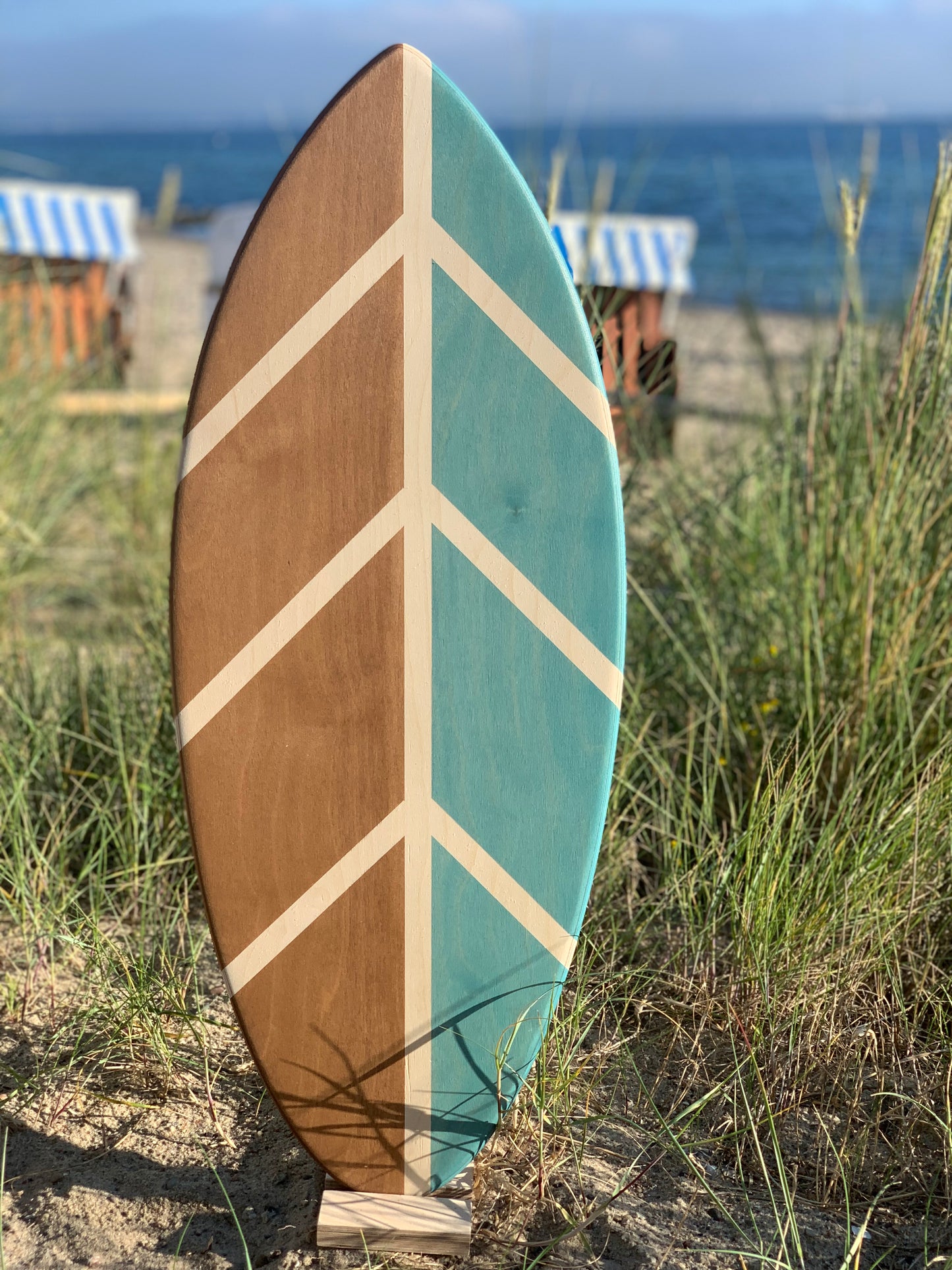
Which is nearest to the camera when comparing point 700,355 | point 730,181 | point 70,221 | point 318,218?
point 318,218

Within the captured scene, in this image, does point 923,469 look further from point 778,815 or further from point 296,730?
point 296,730

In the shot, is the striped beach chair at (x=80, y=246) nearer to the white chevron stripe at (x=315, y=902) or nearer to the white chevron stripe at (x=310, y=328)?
the white chevron stripe at (x=310, y=328)

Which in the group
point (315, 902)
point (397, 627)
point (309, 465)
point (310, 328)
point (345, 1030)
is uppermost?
point (310, 328)

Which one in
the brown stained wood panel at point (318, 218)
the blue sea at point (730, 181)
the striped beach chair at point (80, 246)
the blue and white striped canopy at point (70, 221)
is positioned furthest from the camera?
the blue and white striped canopy at point (70, 221)

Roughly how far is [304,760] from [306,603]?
17cm

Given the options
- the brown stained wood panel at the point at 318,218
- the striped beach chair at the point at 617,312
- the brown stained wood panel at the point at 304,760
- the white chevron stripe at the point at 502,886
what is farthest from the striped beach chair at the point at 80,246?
the white chevron stripe at the point at 502,886

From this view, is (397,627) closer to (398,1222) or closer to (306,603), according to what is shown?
(306,603)

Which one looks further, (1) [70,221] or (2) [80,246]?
(1) [70,221]

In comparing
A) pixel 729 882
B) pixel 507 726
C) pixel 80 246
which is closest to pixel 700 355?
pixel 80 246

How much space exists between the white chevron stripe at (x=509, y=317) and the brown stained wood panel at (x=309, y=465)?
6 cm

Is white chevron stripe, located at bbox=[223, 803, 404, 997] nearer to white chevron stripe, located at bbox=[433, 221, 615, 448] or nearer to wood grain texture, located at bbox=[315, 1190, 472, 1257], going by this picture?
wood grain texture, located at bbox=[315, 1190, 472, 1257]

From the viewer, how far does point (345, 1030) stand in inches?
49.8

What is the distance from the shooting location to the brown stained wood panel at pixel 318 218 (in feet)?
3.87

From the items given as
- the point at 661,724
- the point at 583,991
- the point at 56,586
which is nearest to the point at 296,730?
the point at 583,991
